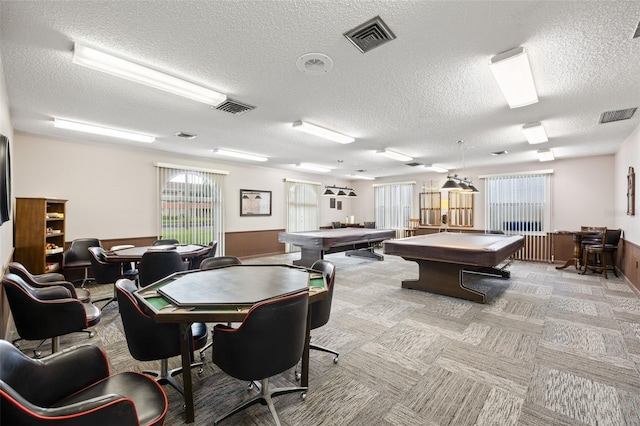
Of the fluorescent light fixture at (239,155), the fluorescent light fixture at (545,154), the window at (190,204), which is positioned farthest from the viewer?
the window at (190,204)

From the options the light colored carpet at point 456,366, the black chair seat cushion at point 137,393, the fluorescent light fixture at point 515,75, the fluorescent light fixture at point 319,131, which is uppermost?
the fluorescent light fixture at point 319,131

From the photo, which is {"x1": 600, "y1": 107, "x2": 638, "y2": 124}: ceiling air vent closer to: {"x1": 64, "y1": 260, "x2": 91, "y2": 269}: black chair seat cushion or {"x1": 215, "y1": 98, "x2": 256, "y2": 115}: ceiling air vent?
{"x1": 215, "y1": 98, "x2": 256, "y2": 115}: ceiling air vent

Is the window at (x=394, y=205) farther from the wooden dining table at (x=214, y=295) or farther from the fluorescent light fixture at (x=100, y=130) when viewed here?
the wooden dining table at (x=214, y=295)

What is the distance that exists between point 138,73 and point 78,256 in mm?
4110

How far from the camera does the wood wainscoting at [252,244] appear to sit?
7781 millimetres

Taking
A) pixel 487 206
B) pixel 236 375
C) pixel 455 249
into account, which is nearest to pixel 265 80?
pixel 236 375

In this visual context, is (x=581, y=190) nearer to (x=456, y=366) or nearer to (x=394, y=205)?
(x=394, y=205)

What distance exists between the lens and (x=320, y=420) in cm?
190

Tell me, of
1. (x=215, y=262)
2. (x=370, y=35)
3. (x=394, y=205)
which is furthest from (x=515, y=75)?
(x=394, y=205)

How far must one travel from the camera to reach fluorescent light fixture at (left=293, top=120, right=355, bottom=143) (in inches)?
169

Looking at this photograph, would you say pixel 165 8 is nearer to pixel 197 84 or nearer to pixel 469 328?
pixel 197 84

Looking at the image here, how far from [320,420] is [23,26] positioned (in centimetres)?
359

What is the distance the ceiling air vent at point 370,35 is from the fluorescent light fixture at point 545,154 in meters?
5.80

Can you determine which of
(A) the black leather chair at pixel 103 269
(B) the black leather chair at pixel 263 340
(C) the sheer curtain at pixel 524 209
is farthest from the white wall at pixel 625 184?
(A) the black leather chair at pixel 103 269
